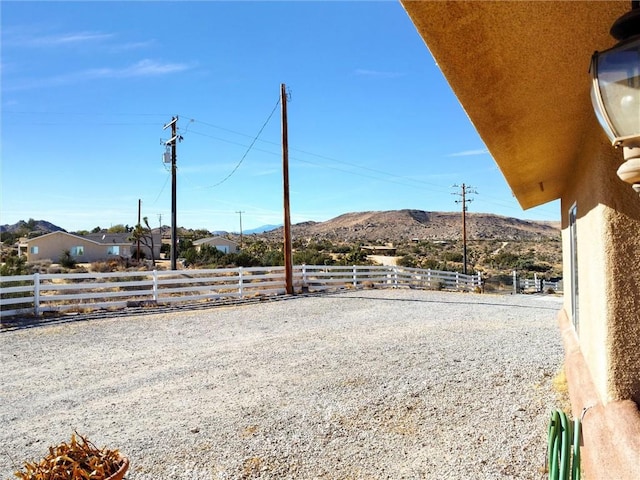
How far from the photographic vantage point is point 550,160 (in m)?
3.94

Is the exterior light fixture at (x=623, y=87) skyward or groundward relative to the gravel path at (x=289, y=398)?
skyward

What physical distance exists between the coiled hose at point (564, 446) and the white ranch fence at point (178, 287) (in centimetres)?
1012

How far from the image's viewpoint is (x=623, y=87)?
1479mm

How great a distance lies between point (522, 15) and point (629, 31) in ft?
1.05

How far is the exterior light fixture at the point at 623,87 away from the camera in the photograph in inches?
57.5

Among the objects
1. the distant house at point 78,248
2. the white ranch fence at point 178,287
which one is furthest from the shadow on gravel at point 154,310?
the distant house at point 78,248

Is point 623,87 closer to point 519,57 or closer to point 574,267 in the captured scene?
point 519,57

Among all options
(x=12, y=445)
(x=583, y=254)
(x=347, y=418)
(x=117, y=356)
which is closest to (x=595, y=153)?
(x=583, y=254)

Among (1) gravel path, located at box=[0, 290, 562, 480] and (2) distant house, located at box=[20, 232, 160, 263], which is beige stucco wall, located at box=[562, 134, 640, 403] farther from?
(2) distant house, located at box=[20, 232, 160, 263]

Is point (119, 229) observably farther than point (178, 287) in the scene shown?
Yes

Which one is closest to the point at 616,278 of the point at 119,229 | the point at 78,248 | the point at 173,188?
the point at 173,188

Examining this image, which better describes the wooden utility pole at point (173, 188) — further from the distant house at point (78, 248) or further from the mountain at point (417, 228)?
the mountain at point (417, 228)

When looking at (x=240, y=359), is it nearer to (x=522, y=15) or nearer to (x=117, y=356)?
(x=117, y=356)

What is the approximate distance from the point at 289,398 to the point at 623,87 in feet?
15.6
